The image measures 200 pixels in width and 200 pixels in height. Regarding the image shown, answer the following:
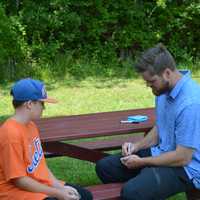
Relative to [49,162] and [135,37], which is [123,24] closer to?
[135,37]

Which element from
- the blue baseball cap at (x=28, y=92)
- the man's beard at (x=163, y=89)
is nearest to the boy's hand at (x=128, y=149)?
the man's beard at (x=163, y=89)

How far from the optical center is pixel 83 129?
429cm

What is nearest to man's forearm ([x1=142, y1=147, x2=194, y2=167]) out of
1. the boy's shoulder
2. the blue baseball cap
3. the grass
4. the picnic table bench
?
the picnic table bench

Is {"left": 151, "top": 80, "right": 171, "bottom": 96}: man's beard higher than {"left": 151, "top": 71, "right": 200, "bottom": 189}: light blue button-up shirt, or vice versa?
{"left": 151, "top": 80, "right": 171, "bottom": 96}: man's beard

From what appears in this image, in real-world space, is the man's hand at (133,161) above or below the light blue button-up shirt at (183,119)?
below

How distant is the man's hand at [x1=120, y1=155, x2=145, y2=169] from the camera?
3.88 m

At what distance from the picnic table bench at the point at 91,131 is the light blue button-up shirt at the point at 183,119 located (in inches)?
12.0

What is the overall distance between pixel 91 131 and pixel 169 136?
63cm

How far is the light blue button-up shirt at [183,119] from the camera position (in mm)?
3568

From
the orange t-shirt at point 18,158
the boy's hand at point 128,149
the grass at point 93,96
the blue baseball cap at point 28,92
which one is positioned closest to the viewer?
the orange t-shirt at point 18,158

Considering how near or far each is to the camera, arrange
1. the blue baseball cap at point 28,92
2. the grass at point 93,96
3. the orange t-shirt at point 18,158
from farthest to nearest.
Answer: the grass at point 93,96
the blue baseball cap at point 28,92
the orange t-shirt at point 18,158

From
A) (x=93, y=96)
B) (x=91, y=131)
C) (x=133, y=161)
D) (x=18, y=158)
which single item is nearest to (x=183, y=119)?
(x=133, y=161)

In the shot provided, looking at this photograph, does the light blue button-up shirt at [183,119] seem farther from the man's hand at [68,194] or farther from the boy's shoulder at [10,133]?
the boy's shoulder at [10,133]

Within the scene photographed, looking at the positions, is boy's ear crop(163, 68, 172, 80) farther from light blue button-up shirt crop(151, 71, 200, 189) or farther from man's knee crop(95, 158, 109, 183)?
man's knee crop(95, 158, 109, 183)
